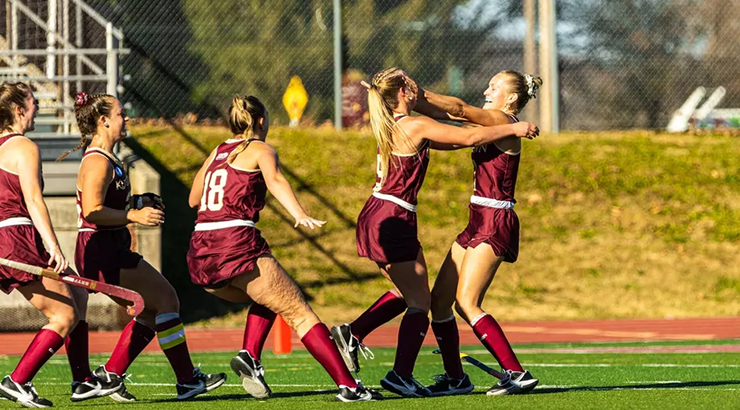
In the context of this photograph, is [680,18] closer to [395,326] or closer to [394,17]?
[394,17]

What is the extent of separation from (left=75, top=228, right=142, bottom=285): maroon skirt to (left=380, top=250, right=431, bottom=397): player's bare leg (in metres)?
1.65

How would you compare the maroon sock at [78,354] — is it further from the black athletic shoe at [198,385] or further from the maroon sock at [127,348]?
the black athletic shoe at [198,385]

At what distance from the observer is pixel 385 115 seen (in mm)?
7262

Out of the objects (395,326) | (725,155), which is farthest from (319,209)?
(725,155)

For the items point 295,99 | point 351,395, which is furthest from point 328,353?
point 295,99

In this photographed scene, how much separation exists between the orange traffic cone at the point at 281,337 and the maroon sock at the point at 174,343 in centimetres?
393

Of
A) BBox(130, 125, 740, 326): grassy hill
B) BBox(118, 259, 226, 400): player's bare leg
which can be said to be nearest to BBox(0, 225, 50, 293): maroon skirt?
BBox(118, 259, 226, 400): player's bare leg

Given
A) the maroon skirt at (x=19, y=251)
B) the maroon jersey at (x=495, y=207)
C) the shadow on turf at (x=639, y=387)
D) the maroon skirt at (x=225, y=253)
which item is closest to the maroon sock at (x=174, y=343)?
the maroon skirt at (x=225, y=253)

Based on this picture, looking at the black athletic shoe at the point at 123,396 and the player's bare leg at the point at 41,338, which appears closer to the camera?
the player's bare leg at the point at 41,338

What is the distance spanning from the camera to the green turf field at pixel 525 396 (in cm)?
704

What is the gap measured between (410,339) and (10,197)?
102 inches

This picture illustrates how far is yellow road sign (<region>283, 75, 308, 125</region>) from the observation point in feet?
66.1

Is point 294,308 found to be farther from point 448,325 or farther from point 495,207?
point 495,207

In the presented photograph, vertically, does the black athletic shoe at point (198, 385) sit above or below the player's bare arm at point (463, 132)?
below
